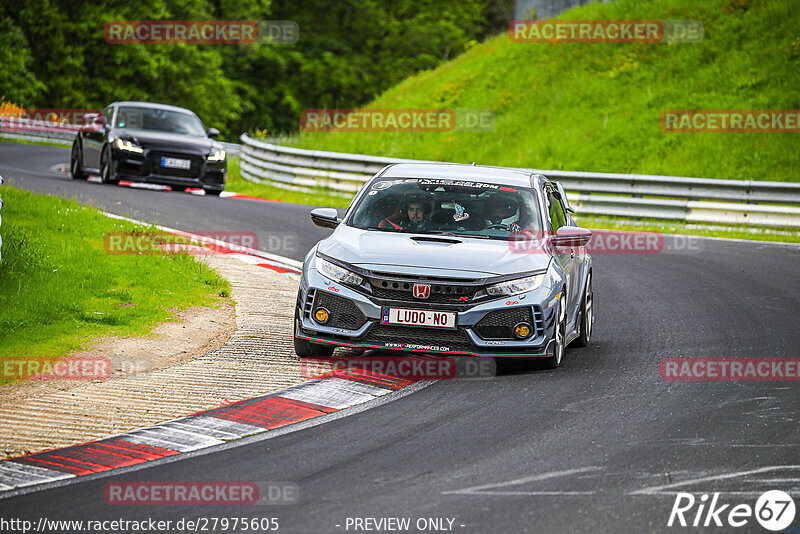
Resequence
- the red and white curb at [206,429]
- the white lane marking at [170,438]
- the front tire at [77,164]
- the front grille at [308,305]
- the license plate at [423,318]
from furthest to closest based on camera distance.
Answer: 1. the front tire at [77,164]
2. the front grille at [308,305]
3. the license plate at [423,318]
4. the white lane marking at [170,438]
5. the red and white curb at [206,429]

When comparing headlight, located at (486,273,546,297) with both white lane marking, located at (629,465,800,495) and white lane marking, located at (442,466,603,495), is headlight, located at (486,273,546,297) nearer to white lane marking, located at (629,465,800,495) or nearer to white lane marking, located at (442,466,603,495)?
white lane marking, located at (442,466,603,495)

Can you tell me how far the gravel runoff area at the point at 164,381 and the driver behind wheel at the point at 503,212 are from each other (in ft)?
6.63

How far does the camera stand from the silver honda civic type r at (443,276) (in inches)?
339

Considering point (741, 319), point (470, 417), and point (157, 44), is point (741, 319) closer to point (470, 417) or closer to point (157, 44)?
point (470, 417)

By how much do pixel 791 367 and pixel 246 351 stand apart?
4.45 metres

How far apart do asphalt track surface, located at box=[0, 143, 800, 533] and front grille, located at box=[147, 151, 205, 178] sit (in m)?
13.5

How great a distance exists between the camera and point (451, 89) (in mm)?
34062
